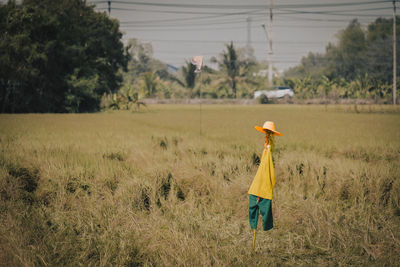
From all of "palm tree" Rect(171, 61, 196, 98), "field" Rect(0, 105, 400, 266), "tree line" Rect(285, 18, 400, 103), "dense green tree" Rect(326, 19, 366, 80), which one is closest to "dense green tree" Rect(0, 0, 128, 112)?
"palm tree" Rect(171, 61, 196, 98)

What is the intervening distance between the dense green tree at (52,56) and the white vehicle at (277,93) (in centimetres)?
2011

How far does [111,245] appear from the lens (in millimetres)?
3191

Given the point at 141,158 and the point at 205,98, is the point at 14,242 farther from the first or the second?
the point at 205,98

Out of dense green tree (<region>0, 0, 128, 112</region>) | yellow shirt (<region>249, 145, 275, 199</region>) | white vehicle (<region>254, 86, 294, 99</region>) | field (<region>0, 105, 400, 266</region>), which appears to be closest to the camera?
yellow shirt (<region>249, 145, 275, 199</region>)

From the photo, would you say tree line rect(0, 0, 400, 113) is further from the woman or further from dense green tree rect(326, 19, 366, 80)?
the woman

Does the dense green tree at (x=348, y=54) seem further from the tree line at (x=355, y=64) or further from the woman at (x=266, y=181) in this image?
A: the woman at (x=266, y=181)

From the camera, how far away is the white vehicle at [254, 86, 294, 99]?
4097 cm

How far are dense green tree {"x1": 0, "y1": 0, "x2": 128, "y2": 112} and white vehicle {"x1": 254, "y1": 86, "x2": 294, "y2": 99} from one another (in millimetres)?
20112

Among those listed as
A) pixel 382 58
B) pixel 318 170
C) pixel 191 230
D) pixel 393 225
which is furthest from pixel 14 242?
pixel 382 58

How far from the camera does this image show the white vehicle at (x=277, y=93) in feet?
134

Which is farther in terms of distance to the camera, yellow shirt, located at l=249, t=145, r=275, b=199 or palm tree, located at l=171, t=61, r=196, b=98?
palm tree, located at l=171, t=61, r=196, b=98

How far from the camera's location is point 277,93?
4234 cm

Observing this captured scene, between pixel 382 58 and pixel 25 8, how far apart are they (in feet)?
166

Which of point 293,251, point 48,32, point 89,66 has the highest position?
point 48,32
